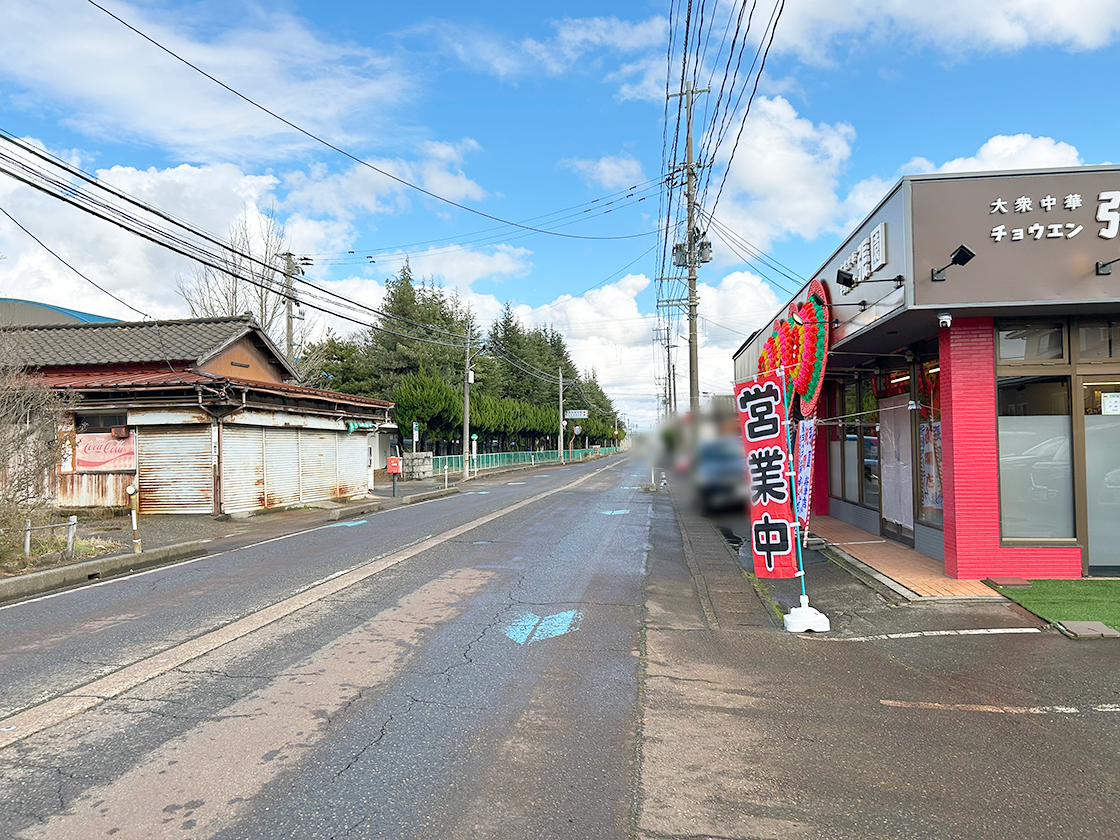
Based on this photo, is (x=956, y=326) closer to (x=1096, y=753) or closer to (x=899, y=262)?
(x=899, y=262)

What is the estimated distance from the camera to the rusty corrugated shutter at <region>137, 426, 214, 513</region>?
19141mm

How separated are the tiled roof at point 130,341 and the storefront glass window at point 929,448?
20.6 metres

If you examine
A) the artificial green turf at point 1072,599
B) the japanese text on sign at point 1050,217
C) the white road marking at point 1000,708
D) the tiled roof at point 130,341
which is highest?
the tiled roof at point 130,341

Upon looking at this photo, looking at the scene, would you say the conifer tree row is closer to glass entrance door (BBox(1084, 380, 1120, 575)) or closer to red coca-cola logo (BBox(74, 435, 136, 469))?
red coca-cola logo (BBox(74, 435, 136, 469))

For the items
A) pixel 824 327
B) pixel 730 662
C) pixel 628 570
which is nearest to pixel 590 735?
pixel 730 662

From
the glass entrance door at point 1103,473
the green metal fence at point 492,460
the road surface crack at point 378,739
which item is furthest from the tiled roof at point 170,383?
the glass entrance door at point 1103,473

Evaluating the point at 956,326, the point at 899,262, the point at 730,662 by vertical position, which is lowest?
the point at 730,662

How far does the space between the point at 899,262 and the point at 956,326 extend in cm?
113

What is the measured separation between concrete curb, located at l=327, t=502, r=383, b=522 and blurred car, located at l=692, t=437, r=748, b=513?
44.6 ft

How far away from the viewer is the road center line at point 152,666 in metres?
5.11

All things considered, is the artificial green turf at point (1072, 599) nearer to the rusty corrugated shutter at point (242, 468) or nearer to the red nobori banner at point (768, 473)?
the red nobori banner at point (768, 473)

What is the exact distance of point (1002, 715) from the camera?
17.0 ft

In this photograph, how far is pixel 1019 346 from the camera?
30.8 feet

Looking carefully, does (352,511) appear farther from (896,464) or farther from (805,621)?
(805,621)
